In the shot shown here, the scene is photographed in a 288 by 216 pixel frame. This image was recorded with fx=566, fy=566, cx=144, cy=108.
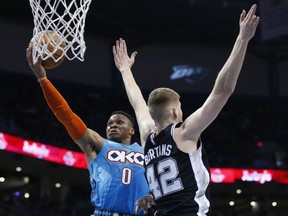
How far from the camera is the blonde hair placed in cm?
329

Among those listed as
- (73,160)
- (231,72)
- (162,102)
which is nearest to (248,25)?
(231,72)

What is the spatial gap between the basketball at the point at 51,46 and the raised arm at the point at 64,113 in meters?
0.09

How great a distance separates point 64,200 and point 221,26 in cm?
917

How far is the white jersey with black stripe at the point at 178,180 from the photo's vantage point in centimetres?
320

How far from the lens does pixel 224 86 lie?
3.09 meters

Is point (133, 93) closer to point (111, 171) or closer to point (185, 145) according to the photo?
point (111, 171)

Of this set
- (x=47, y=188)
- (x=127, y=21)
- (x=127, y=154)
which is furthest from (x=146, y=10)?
(x=127, y=154)

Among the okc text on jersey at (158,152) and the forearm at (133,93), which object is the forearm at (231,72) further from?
the forearm at (133,93)

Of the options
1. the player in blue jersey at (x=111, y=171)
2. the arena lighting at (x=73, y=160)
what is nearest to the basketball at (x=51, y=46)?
the player in blue jersey at (x=111, y=171)

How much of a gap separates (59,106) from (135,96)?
580mm

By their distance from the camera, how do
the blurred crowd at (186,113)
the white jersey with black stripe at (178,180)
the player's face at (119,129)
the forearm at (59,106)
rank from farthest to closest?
the blurred crowd at (186,113) → the player's face at (119,129) → the forearm at (59,106) → the white jersey with black stripe at (178,180)

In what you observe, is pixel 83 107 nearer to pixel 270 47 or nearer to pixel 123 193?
pixel 270 47

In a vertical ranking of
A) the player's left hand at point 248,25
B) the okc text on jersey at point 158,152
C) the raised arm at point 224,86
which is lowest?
the okc text on jersey at point 158,152

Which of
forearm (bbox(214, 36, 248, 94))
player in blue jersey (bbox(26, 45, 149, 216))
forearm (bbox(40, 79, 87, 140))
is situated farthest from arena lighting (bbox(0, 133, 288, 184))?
forearm (bbox(214, 36, 248, 94))
